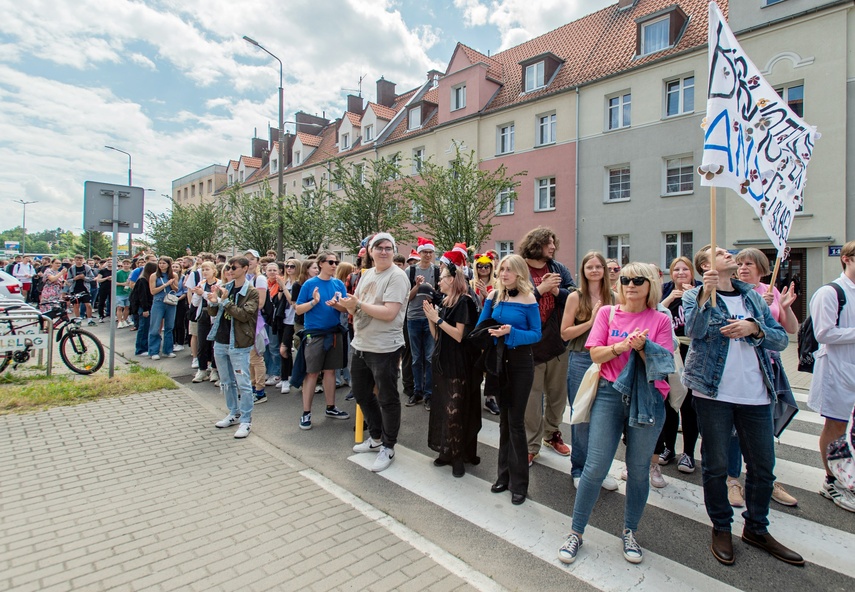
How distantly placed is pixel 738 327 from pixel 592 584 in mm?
1772

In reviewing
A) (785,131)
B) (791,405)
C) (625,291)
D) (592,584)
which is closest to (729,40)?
(785,131)

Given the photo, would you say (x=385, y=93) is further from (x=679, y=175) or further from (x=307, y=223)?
(x=679, y=175)

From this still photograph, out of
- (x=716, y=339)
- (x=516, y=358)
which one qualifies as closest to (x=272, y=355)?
(x=516, y=358)

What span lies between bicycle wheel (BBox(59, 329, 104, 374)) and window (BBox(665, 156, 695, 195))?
18.5m

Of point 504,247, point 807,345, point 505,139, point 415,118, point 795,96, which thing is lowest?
point 807,345

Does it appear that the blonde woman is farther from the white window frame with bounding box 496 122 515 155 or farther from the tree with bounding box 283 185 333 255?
the white window frame with bounding box 496 122 515 155

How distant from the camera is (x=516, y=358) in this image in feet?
12.7

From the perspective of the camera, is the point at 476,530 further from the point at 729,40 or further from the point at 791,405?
the point at 729,40

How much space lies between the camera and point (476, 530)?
3438 millimetres

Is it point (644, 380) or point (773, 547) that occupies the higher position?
point (644, 380)

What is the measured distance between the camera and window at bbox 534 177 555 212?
22.5 metres

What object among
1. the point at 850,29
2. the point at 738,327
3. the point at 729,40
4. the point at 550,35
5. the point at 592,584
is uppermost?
the point at 550,35

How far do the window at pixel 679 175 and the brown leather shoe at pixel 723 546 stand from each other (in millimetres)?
17369

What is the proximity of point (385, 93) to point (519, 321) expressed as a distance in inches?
1493
